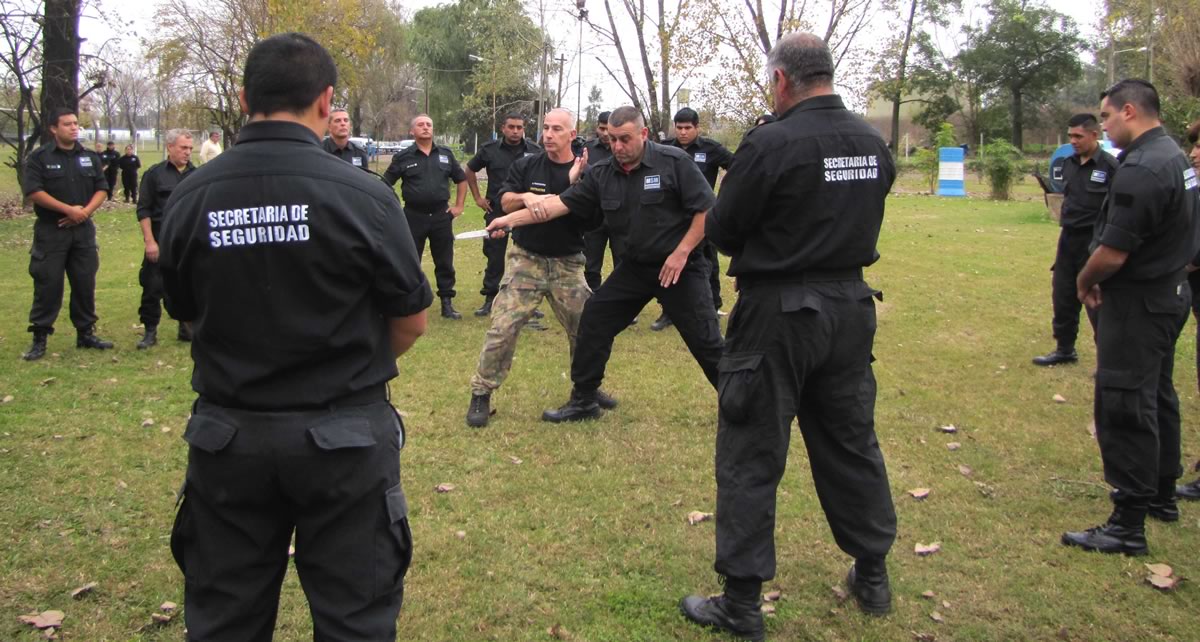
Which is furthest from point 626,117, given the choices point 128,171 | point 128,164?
point 128,164

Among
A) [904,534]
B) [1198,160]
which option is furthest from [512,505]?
[1198,160]

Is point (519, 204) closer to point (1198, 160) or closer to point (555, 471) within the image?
point (555, 471)

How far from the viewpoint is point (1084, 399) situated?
7.23m

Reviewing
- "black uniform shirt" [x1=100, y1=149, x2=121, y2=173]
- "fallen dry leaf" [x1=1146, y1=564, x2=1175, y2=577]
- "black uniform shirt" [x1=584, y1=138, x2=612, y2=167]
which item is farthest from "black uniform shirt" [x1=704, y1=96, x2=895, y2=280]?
"black uniform shirt" [x1=100, y1=149, x2=121, y2=173]

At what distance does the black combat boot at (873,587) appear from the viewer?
3.91 meters

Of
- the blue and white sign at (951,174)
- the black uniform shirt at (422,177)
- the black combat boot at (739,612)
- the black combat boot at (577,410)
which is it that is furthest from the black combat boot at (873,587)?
the blue and white sign at (951,174)

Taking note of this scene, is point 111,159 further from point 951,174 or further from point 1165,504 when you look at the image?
point 1165,504

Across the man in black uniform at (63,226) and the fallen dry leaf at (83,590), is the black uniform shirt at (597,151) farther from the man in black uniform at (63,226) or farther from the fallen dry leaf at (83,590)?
the fallen dry leaf at (83,590)

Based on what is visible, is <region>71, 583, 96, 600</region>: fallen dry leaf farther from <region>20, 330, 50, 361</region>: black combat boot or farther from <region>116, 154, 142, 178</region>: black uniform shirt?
<region>116, 154, 142, 178</region>: black uniform shirt

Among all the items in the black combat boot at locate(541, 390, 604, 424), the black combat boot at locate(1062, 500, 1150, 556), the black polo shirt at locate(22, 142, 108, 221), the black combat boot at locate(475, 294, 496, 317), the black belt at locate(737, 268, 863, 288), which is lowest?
the black combat boot at locate(1062, 500, 1150, 556)

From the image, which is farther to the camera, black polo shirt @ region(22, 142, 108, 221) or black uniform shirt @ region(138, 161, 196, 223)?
black uniform shirt @ region(138, 161, 196, 223)

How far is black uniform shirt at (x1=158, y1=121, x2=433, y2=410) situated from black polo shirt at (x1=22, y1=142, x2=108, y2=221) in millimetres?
6673

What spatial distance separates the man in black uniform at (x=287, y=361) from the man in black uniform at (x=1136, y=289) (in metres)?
3.47

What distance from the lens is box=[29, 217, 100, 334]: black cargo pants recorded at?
8.12 meters
